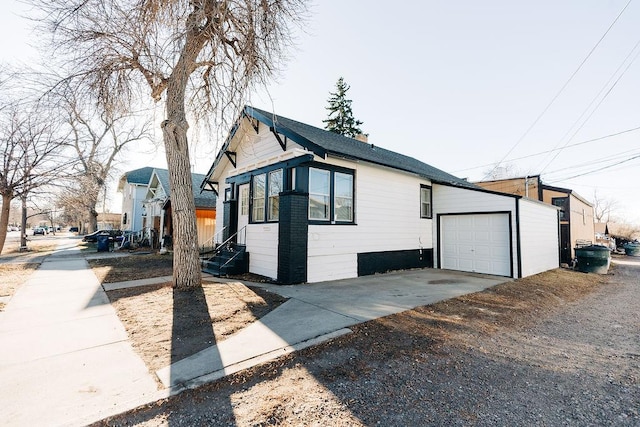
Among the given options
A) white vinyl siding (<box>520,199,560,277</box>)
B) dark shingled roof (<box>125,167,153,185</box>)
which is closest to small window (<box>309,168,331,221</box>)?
white vinyl siding (<box>520,199,560,277</box>)

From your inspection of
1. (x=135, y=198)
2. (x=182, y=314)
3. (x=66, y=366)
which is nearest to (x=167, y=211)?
(x=135, y=198)

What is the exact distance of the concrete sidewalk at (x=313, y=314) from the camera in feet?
10.3

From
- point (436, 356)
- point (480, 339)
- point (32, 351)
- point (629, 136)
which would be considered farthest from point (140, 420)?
point (629, 136)

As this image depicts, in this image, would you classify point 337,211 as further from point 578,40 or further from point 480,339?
point 578,40

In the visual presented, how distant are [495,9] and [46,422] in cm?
1326

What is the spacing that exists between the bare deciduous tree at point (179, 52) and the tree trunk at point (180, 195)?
0.07ft

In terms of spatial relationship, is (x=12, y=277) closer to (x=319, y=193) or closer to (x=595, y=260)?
(x=319, y=193)

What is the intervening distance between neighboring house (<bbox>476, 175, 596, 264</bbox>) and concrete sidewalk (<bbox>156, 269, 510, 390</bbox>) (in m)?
9.50

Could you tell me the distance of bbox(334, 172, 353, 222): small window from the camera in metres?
8.71

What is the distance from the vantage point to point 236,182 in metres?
11.0

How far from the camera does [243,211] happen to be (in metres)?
10.7

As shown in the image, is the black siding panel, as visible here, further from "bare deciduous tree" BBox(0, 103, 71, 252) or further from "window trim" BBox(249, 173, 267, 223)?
"bare deciduous tree" BBox(0, 103, 71, 252)

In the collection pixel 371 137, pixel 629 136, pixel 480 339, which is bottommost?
pixel 480 339

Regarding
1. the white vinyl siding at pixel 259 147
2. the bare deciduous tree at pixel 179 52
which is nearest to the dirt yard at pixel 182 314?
the bare deciduous tree at pixel 179 52
